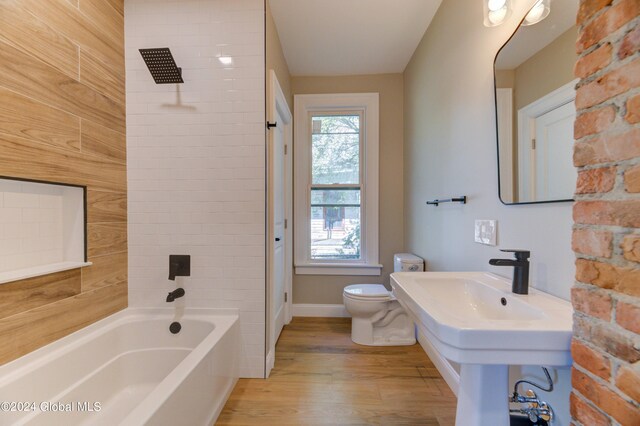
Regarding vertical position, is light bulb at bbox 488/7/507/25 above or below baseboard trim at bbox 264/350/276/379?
above

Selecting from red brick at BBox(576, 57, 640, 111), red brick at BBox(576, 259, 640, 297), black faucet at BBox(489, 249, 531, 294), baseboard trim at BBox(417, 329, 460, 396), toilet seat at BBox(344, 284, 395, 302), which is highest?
red brick at BBox(576, 57, 640, 111)

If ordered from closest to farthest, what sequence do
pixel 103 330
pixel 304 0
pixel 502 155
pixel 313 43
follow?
pixel 502 155
pixel 103 330
pixel 304 0
pixel 313 43

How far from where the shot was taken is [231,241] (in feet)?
5.82

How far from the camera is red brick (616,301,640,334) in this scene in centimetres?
55

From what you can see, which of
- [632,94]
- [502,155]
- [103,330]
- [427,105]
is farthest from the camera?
[427,105]

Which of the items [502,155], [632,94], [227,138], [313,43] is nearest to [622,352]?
[632,94]

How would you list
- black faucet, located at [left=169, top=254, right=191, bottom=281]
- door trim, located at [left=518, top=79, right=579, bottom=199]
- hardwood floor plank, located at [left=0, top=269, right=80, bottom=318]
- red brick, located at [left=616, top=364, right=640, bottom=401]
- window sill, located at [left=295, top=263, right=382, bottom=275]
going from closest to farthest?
1. red brick, located at [left=616, top=364, right=640, bottom=401]
2. door trim, located at [left=518, top=79, right=579, bottom=199]
3. hardwood floor plank, located at [left=0, top=269, right=80, bottom=318]
4. black faucet, located at [left=169, top=254, right=191, bottom=281]
5. window sill, located at [left=295, top=263, right=382, bottom=275]

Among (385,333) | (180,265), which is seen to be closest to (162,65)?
(180,265)

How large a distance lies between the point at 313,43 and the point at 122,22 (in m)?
1.39

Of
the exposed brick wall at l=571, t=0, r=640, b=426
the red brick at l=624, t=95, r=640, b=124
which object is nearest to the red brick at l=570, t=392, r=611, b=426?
the exposed brick wall at l=571, t=0, r=640, b=426

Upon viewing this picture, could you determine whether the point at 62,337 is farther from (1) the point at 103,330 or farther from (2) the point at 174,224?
(2) the point at 174,224

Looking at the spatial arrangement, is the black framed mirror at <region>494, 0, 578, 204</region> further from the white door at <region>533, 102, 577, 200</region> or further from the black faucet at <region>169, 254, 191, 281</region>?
the black faucet at <region>169, 254, 191, 281</region>

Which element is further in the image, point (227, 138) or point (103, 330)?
point (227, 138)

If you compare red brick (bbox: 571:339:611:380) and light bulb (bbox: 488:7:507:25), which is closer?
red brick (bbox: 571:339:611:380)
